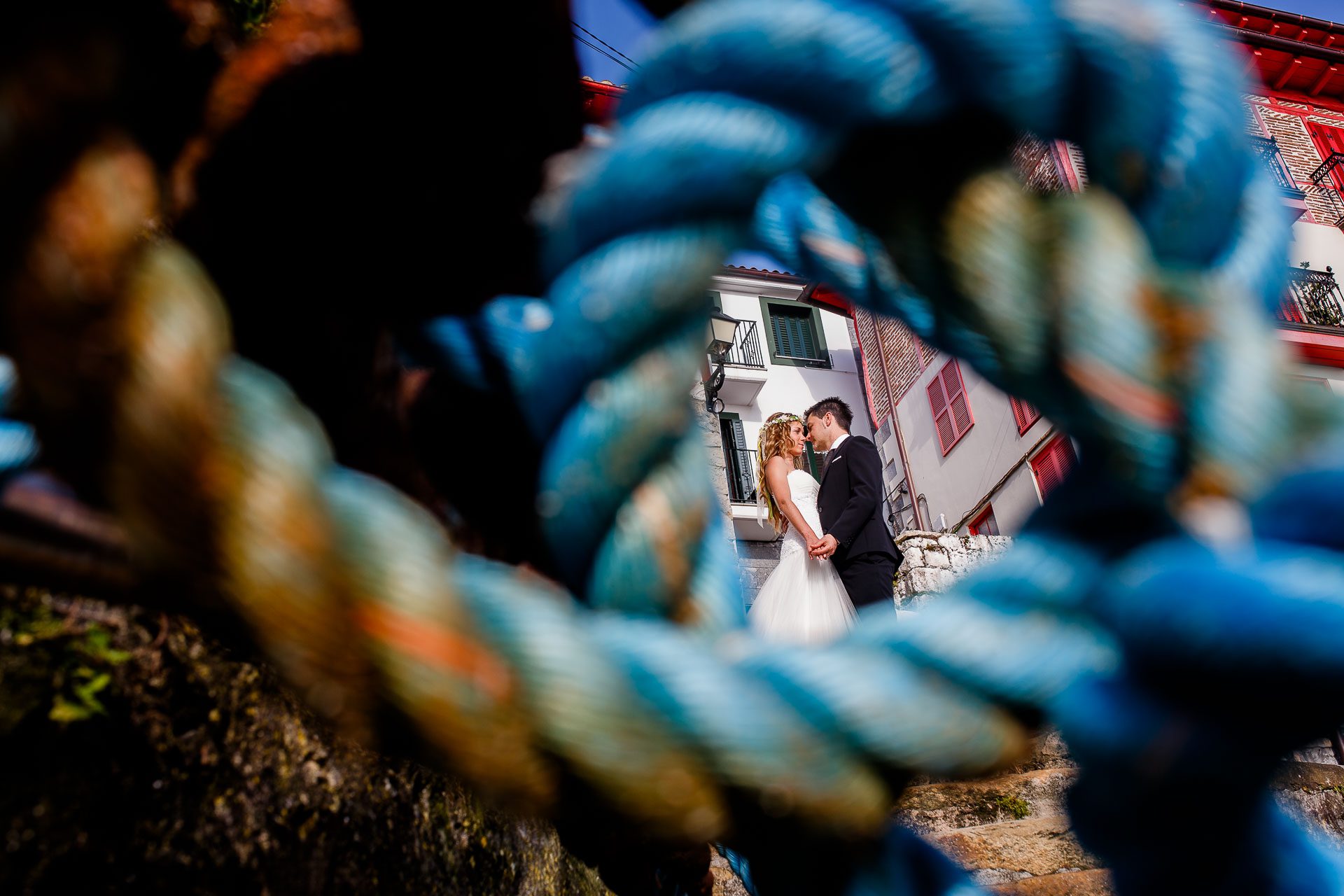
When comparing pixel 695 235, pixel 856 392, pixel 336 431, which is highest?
pixel 695 235

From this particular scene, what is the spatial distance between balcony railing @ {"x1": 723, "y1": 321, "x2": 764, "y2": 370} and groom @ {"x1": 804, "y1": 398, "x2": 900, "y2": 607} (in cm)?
1332

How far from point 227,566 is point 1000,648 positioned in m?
0.38

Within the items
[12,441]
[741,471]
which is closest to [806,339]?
[741,471]

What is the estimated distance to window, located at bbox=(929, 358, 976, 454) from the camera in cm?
1345

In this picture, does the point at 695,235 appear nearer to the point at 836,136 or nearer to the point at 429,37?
the point at 836,136

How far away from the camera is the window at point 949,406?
13.5m

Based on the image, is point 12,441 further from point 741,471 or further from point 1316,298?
point 741,471

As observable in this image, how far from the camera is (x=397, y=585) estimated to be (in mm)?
374

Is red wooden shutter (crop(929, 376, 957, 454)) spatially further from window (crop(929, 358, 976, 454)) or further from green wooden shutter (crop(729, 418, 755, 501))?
green wooden shutter (crop(729, 418, 755, 501))

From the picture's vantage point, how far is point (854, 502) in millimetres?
4035

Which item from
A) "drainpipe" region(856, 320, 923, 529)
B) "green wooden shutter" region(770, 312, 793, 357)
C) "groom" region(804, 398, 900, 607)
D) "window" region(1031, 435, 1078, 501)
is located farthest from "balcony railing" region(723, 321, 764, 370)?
"groom" region(804, 398, 900, 607)

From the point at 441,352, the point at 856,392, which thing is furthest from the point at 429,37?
the point at 856,392

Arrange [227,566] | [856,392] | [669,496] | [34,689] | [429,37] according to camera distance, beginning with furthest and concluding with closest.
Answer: [856,392]
[34,689]
[429,37]
[669,496]
[227,566]

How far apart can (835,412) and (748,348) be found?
13.4m
